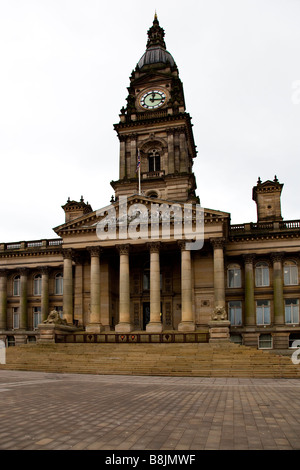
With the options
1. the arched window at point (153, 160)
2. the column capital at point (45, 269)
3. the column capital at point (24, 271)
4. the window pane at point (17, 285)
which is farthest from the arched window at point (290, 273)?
the window pane at point (17, 285)

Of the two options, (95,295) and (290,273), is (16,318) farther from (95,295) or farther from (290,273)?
(290,273)

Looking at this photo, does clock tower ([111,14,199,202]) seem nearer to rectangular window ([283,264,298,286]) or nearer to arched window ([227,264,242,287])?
arched window ([227,264,242,287])

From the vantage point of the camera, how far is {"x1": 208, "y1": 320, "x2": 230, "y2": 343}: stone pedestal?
3716 cm

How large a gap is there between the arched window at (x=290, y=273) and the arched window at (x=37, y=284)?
99.6 ft

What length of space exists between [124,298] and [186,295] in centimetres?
622

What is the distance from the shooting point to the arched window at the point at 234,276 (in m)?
51.9

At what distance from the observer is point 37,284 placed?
5903 centimetres

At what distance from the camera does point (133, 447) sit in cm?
891

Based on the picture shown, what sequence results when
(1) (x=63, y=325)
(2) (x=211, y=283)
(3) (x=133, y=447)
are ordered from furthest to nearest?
1. (2) (x=211, y=283)
2. (1) (x=63, y=325)
3. (3) (x=133, y=447)

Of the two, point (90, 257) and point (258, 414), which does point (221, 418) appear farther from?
point (90, 257)

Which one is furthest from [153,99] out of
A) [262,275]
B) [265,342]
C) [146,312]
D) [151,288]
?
[265,342]

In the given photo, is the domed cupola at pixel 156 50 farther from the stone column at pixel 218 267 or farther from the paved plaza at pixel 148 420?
the paved plaza at pixel 148 420

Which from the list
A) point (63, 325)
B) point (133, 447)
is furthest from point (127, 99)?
point (133, 447)

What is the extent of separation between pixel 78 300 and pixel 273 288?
2184 cm
